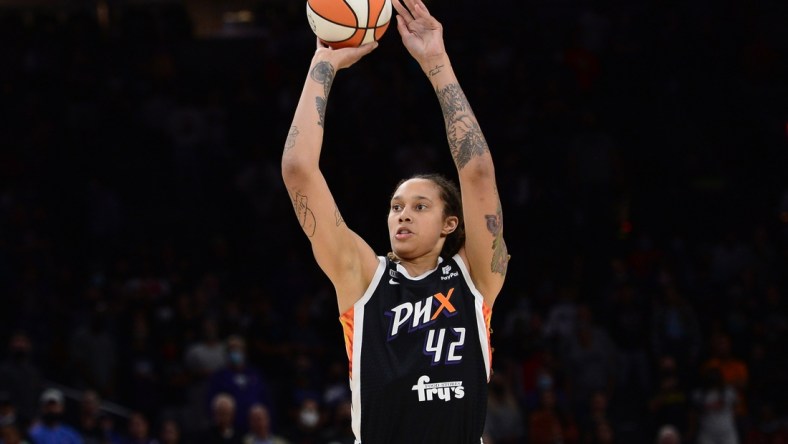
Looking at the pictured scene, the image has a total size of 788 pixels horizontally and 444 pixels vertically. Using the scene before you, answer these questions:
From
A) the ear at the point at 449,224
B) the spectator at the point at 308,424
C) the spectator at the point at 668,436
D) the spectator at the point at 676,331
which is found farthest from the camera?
the spectator at the point at 676,331

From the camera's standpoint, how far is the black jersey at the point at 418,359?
471 centimetres

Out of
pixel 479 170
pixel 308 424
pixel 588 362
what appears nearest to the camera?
pixel 479 170

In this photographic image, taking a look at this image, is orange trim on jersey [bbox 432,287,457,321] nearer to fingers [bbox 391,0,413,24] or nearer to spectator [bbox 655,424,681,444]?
fingers [bbox 391,0,413,24]

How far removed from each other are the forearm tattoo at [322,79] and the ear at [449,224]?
0.68m

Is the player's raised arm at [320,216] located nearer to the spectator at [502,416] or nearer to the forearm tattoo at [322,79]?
the forearm tattoo at [322,79]

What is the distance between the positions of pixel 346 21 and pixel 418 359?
1.58m

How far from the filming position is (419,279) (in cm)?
500

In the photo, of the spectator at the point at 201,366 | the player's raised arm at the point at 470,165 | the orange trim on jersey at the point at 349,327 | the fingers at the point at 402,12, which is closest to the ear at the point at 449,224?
the player's raised arm at the point at 470,165

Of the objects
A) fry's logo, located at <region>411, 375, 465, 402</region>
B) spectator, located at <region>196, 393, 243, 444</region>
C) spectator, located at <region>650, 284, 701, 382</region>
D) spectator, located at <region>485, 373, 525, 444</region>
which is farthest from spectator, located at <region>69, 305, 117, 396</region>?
fry's logo, located at <region>411, 375, 465, 402</region>

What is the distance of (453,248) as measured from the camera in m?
5.21

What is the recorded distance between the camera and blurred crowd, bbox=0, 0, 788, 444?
44.8 ft

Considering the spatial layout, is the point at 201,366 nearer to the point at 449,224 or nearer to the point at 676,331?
the point at 676,331

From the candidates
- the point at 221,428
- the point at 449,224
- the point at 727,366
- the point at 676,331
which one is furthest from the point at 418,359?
the point at 676,331

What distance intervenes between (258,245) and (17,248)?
127 inches
